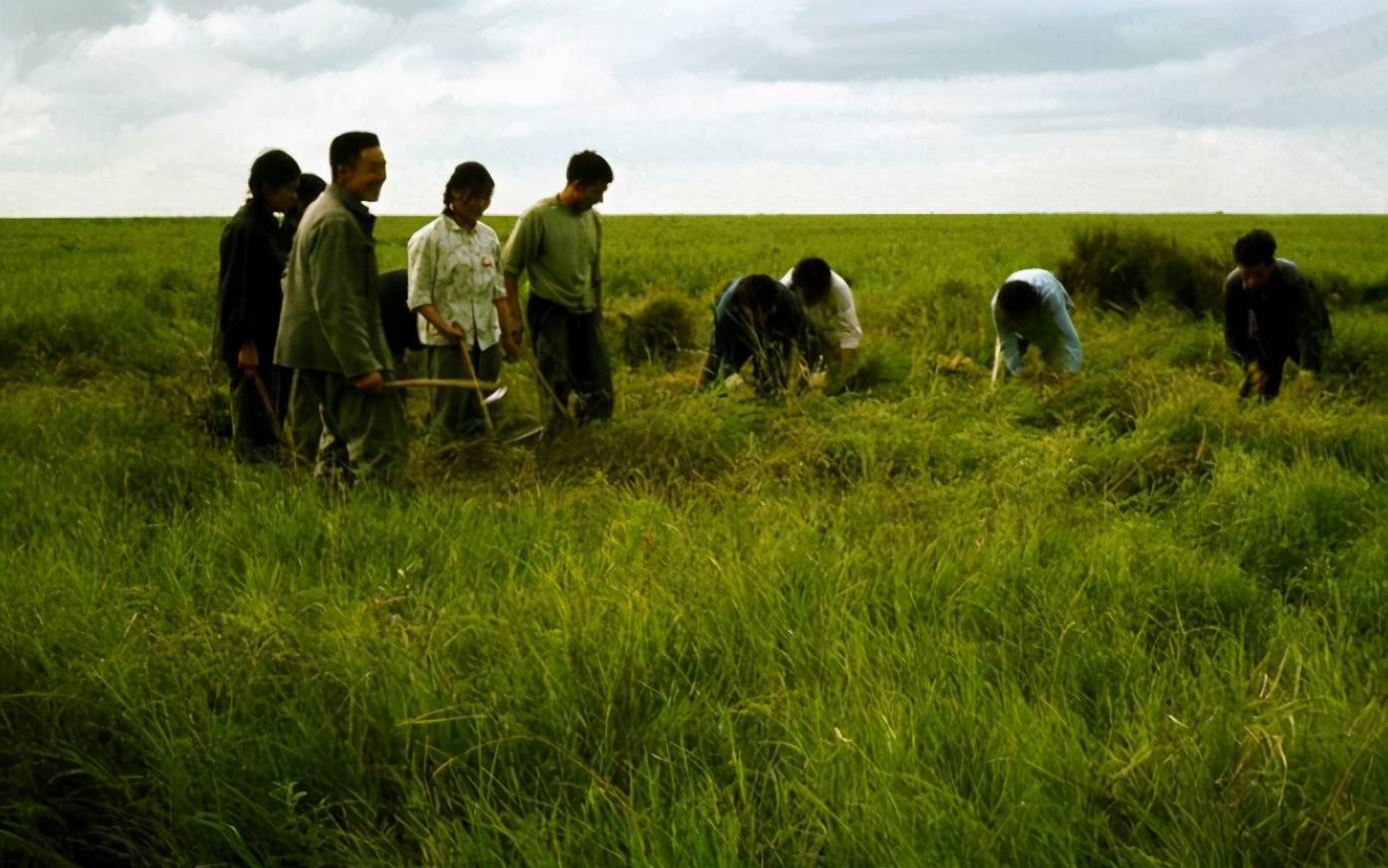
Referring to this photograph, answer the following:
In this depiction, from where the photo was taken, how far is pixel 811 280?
6.65 metres

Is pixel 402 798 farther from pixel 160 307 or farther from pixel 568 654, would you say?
pixel 160 307

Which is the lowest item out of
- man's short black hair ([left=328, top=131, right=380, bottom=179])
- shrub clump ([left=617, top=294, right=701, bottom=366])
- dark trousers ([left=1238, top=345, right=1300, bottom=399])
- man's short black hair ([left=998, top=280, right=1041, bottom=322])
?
dark trousers ([left=1238, top=345, right=1300, bottom=399])

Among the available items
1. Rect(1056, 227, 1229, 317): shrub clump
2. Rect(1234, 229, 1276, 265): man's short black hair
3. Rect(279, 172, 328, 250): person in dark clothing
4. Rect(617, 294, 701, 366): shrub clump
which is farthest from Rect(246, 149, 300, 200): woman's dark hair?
Rect(1056, 227, 1229, 317): shrub clump

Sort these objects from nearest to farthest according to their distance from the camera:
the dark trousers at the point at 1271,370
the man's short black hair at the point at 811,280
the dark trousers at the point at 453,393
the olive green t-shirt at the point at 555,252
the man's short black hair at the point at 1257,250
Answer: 1. the dark trousers at the point at 453,393
2. the olive green t-shirt at the point at 555,252
3. the man's short black hair at the point at 1257,250
4. the dark trousers at the point at 1271,370
5. the man's short black hair at the point at 811,280

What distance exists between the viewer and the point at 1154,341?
8273mm

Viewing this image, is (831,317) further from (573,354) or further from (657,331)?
(657,331)

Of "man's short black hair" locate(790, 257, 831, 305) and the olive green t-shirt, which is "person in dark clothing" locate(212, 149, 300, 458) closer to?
the olive green t-shirt

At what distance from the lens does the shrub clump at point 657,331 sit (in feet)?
28.2

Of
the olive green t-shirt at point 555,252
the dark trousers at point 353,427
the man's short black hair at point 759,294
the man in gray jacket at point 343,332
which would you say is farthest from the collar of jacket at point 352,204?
the man's short black hair at point 759,294

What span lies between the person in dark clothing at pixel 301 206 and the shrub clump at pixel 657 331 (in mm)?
3317

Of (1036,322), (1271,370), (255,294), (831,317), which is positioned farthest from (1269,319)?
(255,294)

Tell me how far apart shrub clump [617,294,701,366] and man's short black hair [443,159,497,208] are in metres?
3.52

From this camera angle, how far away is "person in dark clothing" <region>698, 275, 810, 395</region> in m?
6.15

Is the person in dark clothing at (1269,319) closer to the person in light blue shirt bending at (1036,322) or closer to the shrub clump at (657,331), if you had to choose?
the person in light blue shirt bending at (1036,322)
